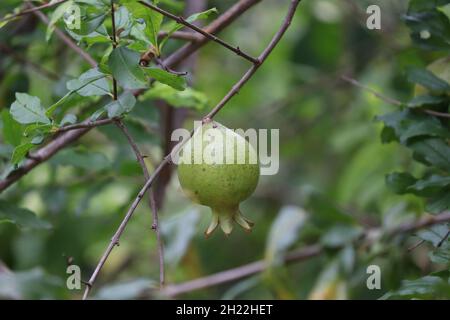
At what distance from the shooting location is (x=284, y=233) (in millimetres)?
2041

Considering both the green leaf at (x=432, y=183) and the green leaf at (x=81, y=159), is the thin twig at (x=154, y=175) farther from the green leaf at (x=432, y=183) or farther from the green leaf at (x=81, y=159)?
the green leaf at (x=81, y=159)

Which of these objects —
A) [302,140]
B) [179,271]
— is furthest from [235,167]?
[302,140]

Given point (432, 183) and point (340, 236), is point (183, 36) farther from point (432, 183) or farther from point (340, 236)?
point (340, 236)

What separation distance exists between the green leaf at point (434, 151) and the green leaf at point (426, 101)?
7cm

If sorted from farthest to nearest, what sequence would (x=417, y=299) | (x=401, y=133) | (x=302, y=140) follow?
(x=302, y=140), (x=401, y=133), (x=417, y=299)

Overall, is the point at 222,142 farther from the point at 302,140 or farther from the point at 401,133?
the point at 302,140

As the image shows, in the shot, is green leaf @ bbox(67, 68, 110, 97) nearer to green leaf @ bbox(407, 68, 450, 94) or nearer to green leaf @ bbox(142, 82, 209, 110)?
green leaf @ bbox(142, 82, 209, 110)

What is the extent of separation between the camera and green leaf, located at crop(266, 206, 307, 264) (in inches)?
78.7

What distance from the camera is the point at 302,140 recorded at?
9.70 ft

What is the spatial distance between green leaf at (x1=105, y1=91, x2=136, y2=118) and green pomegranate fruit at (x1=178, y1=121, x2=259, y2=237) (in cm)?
12

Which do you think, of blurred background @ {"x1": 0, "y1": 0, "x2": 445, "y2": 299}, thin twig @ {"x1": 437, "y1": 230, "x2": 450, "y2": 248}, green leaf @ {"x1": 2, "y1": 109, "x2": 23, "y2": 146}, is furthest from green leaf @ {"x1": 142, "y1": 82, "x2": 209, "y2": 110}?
thin twig @ {"x1": 437, "y1": 230, "x2": 450, "y2": 248}

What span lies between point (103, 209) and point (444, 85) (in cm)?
146
